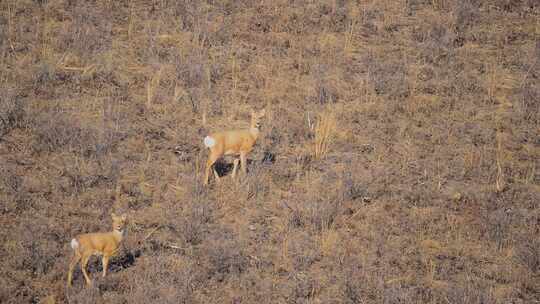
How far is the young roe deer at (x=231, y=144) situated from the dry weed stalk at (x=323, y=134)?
1.12 m

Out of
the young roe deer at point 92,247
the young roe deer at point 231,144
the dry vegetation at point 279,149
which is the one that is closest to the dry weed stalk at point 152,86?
the dry vegetation at point 279,149

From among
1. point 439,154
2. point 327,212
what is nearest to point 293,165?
point 327,212

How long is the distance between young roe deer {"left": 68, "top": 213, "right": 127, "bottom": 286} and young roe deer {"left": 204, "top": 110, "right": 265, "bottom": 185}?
221cm

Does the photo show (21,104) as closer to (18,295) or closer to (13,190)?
(13,190)

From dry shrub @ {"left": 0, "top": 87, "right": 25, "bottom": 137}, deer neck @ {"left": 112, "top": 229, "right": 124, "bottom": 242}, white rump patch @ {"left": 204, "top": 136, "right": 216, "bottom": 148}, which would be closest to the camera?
deer neck @ {"left": 112, "top": 229, "right": 124, "bottom": 242}

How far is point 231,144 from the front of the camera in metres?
9.82

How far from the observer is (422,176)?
35.0 feet

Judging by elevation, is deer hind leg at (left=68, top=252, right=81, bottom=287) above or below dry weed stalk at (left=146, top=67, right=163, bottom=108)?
below

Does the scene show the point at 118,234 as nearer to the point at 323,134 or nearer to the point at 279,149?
the point at 279,149

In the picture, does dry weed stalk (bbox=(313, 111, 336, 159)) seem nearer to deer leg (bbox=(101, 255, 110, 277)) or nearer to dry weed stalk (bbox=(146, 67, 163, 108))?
dry weed stalk (bbox=(146, 67, 163, 108))

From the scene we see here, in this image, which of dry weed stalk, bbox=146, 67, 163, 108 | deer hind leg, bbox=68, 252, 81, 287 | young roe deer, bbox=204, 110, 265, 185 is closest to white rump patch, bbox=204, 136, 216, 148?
young roe deer, bbox=204, 110, 265, 185

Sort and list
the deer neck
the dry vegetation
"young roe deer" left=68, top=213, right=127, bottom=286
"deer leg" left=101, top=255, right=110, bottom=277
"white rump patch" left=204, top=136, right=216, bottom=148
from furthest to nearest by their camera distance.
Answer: "white rump patch" left=204, top=136, right=216, bottom=148
the dry vegetation
the deer neck
"deer leg" left=101, top=255, right=110, bottom=277
"young roe deer" left=68, top=213, right=127, bottom=286

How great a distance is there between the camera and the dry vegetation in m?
8.26

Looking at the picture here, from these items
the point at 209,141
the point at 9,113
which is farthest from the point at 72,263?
the point at 9,113
